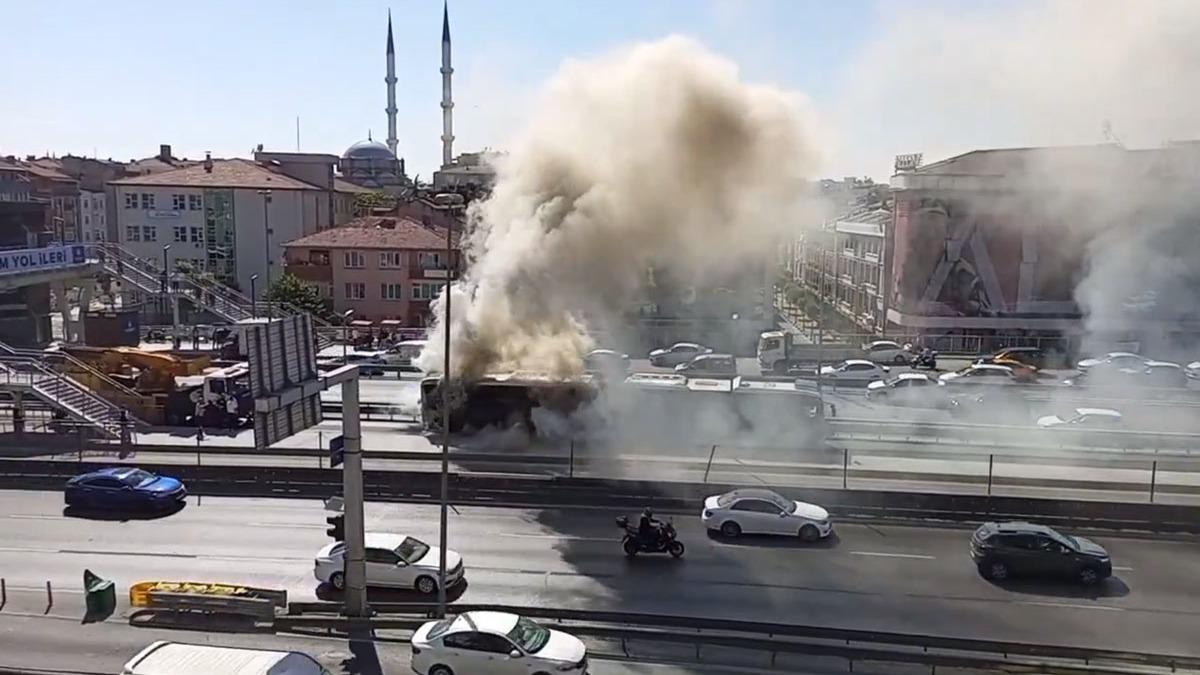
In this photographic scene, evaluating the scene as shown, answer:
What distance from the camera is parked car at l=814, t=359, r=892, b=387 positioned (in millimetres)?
31172

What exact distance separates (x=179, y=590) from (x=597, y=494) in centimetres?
854

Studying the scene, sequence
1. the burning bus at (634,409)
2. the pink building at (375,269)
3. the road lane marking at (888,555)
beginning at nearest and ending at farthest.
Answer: the road lane marking at (888,555)
the burning bus at (634,409)
the pink building at (375,269)

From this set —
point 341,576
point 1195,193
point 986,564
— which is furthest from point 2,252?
point 1195,193

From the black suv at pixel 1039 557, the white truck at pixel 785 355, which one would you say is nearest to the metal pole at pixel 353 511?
the black suv at pixel 1039 557

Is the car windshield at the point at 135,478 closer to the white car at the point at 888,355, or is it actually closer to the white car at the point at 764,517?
the white car at the point at 764,517

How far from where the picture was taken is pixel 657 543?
15984mm

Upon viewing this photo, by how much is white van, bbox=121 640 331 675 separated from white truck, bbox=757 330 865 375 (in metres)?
24.8

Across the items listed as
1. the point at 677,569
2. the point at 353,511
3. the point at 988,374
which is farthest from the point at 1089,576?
the point at 988,374

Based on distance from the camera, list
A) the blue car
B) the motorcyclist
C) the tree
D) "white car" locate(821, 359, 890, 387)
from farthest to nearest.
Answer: the tree → "white car" locate(821, 359, 890, 387) → the blue car → the motorcyclist

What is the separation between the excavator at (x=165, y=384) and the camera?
26.1 m

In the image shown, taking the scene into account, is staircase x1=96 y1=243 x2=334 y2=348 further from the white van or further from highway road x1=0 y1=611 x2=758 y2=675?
the white van

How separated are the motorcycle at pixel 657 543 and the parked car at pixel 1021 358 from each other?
69.1ft

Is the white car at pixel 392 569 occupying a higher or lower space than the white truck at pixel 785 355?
lower

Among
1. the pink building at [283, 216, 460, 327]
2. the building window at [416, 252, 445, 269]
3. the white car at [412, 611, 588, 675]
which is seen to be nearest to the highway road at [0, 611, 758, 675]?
the white car at [412, 611, 588, 675]
